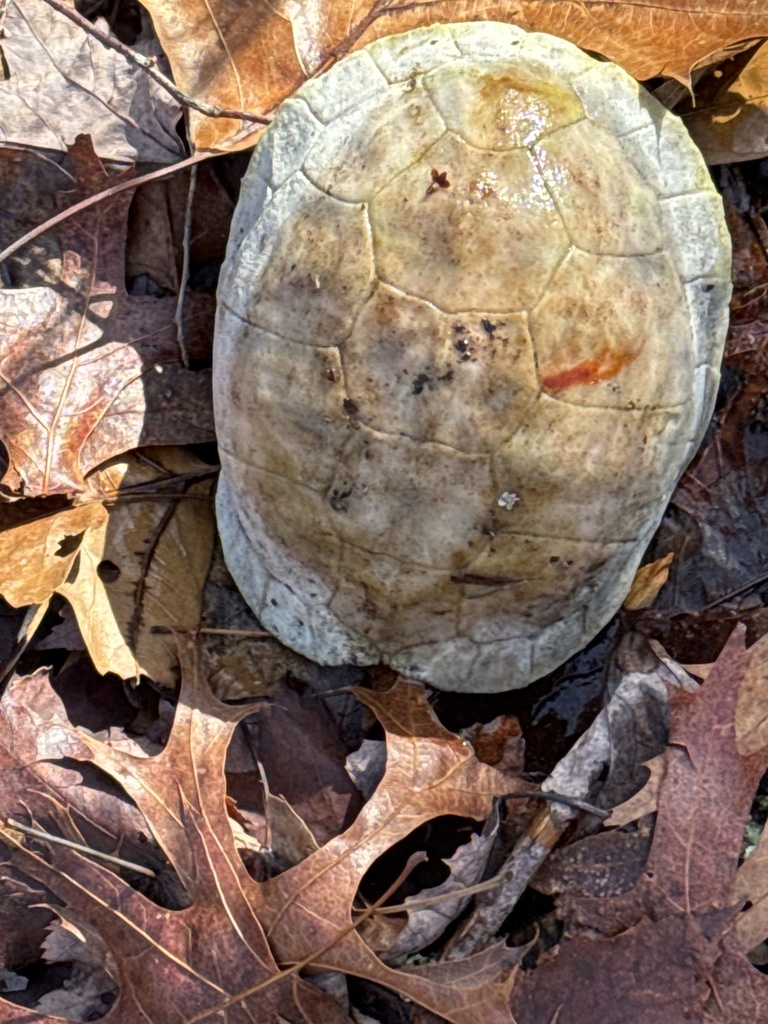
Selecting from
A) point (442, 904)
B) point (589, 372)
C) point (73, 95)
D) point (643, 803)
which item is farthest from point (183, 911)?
point (73, 95)

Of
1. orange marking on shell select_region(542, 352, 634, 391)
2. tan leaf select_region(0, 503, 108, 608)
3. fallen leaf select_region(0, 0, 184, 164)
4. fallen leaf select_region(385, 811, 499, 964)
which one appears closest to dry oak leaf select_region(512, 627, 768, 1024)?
fallen leaf select_region(385, 811, 499, 964)

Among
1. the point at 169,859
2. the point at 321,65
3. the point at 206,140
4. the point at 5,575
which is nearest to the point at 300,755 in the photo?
the point at 169,859

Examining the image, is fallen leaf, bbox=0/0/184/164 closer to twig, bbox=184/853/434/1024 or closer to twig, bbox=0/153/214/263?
twig, bbox=0/153/214/263

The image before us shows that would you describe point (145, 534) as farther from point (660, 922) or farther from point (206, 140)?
point (660, 922)

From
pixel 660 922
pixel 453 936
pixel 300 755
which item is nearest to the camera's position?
pixel 660 922

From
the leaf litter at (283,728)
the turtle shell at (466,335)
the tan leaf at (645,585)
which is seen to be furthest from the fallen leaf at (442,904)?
the tan leaf at (645,585)

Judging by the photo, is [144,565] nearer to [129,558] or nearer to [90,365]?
[129,558]

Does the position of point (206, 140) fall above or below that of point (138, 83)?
below

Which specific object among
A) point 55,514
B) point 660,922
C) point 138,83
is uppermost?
point 138,83
